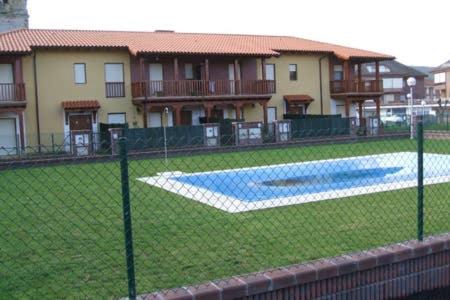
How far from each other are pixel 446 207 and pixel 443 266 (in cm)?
406

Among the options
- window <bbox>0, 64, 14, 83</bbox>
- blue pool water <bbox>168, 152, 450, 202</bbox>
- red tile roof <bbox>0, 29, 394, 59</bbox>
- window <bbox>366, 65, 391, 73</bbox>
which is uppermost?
window <bbox>366, 65, 391, 73</bbox>

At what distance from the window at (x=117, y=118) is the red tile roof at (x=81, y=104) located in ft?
4.30

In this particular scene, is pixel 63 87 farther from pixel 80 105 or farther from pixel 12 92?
pixel 12 92

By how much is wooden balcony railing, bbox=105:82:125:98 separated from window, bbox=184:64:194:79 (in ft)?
13.7

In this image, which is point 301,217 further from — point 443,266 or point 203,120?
point 203,120

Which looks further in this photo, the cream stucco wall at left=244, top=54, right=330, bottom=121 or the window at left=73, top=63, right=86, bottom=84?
the cream stucco wall at left=244, top=54, right=330, bottom=121

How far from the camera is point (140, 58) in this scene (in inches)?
1191

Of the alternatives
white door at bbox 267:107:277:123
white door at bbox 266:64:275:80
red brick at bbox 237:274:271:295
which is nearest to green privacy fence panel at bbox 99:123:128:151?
white door at bbox 267:107:277:123

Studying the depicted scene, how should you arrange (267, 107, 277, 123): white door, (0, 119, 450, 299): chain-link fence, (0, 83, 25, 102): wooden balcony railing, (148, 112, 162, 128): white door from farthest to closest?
(267, 107, 277, 123): white door, (148, 112, 162, 128): white door, (0, 83, 25, 102): wooden balcony railing, (0, 119, 450, 299): chain-link fence

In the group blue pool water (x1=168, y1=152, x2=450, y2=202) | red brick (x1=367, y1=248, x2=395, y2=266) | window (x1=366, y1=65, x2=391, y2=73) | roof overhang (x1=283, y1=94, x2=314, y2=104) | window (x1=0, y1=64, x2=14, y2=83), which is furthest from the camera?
window (x1=366, y1=65, x2=391, y2=73)

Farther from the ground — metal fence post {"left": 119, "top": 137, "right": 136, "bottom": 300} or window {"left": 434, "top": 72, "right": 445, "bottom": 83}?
window {"left": 434, "top": 72, "right": 445, "bottom": 83}

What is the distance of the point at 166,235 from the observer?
7926 mm

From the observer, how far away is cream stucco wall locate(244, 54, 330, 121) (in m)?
36.1

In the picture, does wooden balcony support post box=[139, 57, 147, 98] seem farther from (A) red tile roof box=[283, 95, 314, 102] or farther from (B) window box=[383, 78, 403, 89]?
(B) window box=[383, 78, 403, 89]
